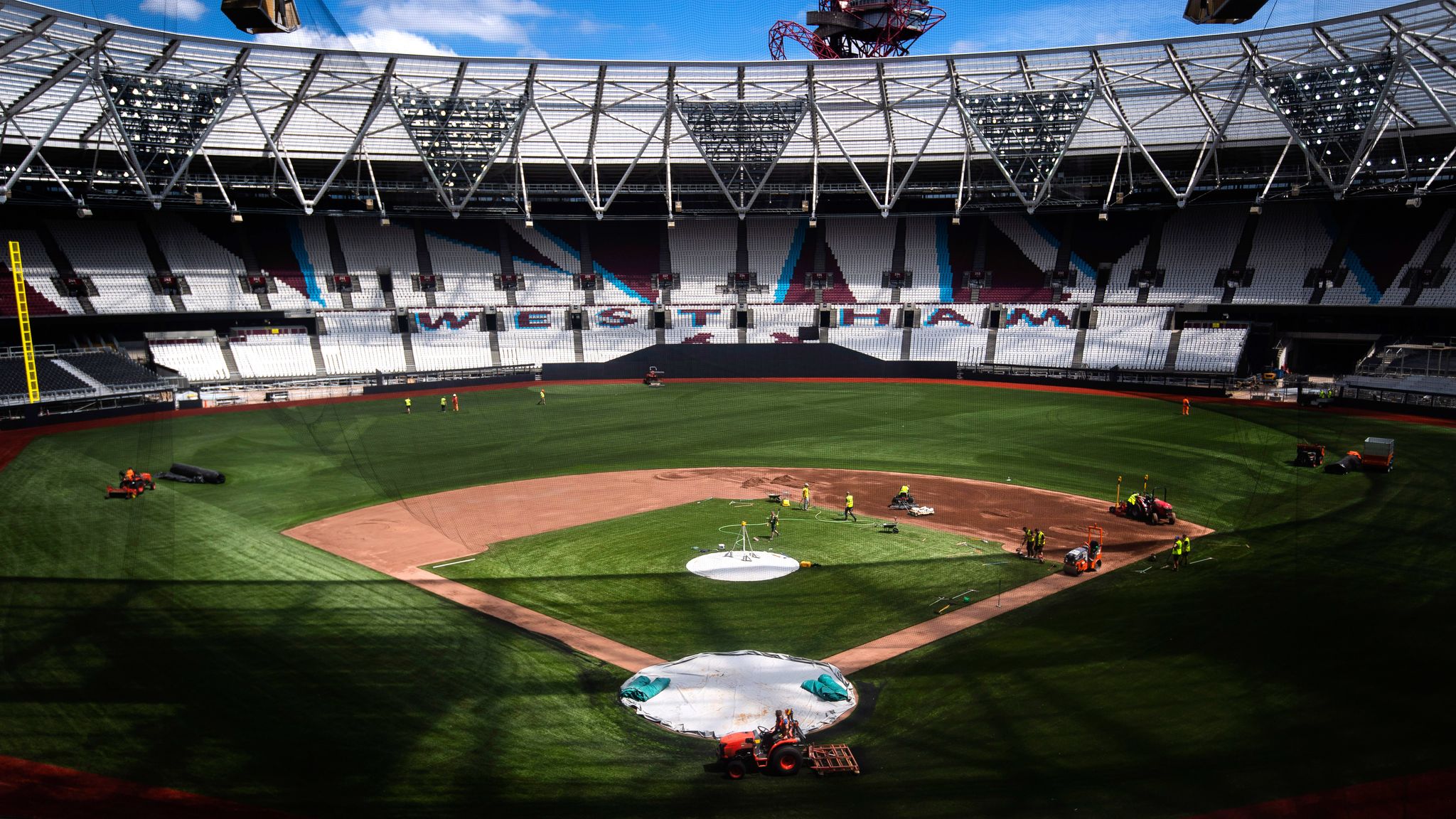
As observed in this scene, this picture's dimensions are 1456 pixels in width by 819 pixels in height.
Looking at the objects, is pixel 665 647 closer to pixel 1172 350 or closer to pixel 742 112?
pixel 742 112

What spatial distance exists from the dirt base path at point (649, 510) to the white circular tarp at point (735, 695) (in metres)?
0.92

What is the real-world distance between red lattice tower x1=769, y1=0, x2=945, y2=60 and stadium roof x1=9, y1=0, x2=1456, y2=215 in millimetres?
8704

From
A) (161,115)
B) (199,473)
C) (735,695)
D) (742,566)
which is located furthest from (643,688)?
(161,115)

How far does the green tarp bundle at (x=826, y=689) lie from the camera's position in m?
15.2

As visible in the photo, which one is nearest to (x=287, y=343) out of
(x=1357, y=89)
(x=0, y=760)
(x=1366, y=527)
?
(x=0, y=760)

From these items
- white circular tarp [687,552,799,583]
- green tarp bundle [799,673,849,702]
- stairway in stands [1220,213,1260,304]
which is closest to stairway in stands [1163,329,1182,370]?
stairway in stands [1220,213,1260,304]

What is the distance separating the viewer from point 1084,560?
71.7 feet

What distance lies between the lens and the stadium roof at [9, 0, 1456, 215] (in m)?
44.7

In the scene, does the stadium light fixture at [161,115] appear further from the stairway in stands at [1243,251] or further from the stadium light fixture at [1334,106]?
the stairway in stands at [1243,251]

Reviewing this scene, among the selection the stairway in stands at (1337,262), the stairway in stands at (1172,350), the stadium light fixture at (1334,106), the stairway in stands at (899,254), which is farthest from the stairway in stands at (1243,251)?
the stairway in stands at (899,254)

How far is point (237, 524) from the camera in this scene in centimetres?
2572

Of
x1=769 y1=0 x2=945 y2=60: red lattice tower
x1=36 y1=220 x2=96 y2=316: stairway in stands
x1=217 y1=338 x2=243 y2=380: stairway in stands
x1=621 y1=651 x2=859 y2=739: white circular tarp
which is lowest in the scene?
x1=621 y1=651 x2=859 y2=739: white circular tarp

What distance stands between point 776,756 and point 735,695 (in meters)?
2.62

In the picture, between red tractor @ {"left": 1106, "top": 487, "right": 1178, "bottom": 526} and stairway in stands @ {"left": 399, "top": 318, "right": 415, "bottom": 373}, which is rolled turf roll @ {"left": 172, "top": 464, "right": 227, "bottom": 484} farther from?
red tractor @ {"left": 1106, "top": 487, "right": 1178, "bottom": 526}
